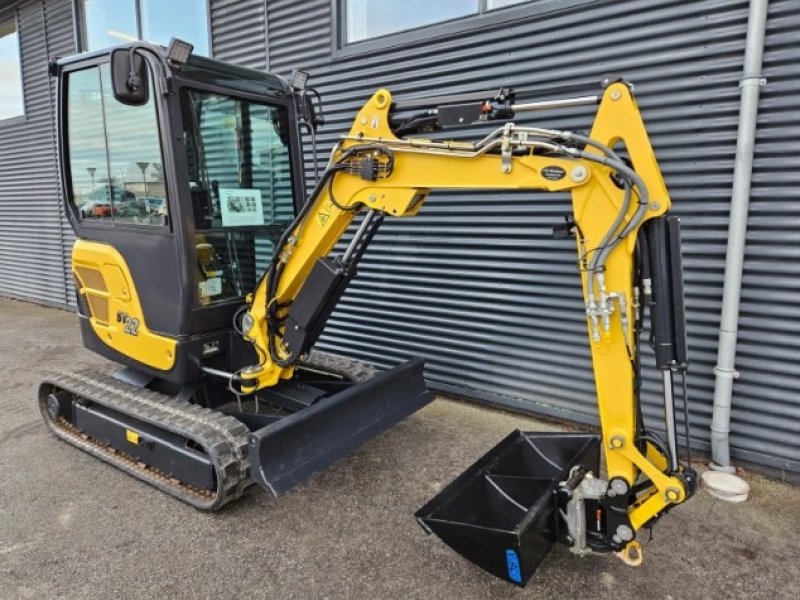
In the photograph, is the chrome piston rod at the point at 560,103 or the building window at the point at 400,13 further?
the building window at the point at 400,13

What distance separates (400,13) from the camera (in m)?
4.70

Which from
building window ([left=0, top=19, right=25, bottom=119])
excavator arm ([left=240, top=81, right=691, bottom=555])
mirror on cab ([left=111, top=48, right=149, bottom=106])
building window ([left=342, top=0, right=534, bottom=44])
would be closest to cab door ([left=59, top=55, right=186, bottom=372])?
mirror on cab ([left=111, top=48, right=149, bottom=106])

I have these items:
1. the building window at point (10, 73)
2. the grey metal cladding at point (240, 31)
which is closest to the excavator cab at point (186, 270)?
the grey metal cladding at point (240, 31)

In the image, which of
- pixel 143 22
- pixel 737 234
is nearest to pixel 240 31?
pixel 143 22

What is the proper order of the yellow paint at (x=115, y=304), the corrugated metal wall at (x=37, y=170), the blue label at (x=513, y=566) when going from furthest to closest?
the corrugated metal wall at (x=37, y=170)
the yellow paint at (x=115, y=304)
the blue label at (x=513, y=566)

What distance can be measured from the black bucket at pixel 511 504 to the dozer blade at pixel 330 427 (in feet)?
2.58

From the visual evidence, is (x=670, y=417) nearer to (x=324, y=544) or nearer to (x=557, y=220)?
(x=324, y=544)

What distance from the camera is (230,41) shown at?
5871 millimetres

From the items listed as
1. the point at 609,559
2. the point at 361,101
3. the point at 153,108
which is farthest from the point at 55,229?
the point at 609,559

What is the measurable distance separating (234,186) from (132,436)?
1.66 metres

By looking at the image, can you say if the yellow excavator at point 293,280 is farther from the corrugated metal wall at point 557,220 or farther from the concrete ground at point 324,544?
the corrugated metal wall at point 557,220

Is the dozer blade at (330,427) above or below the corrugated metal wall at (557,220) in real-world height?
below

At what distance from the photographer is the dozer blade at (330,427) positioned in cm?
281

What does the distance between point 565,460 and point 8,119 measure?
32.4 feet
